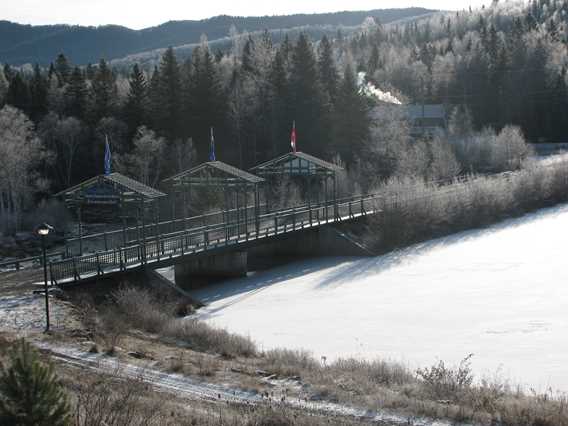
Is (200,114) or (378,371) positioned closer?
(378,371)

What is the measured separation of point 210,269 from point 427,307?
10232mm

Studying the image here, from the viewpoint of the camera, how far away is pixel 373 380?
52.1 ft

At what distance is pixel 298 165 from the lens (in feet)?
116

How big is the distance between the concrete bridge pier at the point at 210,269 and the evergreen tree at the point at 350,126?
2736 centimetres

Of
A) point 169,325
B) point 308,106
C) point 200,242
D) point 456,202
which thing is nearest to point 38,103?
point 308,106

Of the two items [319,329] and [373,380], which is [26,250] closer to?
Answer: [319,329]

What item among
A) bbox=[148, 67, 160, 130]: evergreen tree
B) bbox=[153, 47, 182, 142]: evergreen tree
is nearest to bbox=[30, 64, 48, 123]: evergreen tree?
bbox=[148, 67, 160, 130]: evergreen tree

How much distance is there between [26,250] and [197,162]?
15.9 m

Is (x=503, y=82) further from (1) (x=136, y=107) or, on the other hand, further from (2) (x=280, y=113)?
(1) (x=136, y=107)

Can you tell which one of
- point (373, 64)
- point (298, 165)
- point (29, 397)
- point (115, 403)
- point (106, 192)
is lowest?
point (115, 403)

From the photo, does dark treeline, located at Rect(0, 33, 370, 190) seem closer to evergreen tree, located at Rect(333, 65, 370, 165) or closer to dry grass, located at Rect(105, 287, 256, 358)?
evergreen tree, located at Rect(333, 65, 370, 165)

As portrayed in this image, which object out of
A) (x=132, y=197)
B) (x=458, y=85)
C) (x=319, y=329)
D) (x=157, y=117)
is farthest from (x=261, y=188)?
(x=458, y=85)

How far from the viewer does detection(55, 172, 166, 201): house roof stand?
25.1 m

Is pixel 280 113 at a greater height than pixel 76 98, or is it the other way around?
pixel 76 98
